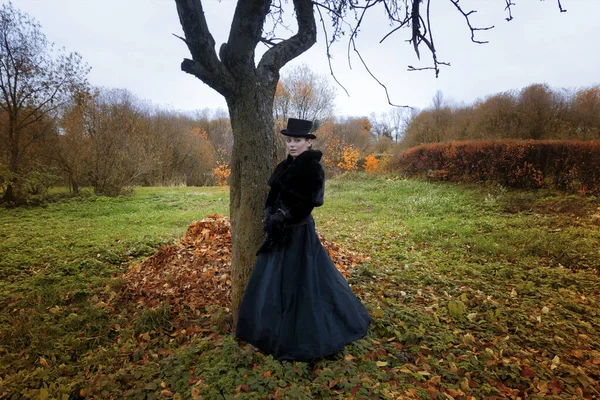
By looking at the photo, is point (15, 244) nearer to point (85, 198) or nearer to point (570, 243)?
point (85, 198)

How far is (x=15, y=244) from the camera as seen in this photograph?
6.02m

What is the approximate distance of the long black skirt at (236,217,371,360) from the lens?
2.61m

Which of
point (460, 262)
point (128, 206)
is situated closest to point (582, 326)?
point (460, 262)

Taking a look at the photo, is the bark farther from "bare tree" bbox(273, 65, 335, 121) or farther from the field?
"bare tree" bbox(273, 65, 335, 121)

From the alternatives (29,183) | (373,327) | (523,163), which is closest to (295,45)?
(373,327)

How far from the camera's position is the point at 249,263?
3.17m

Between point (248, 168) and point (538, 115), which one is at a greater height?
point (538, 115)

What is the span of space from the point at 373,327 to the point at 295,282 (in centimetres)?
116

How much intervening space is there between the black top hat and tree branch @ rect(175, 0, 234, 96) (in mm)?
763

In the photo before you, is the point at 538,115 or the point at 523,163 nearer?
the point at 523,163

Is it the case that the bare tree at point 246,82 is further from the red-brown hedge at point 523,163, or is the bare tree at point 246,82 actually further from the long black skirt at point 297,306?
the red-brown hedge at point 523,163

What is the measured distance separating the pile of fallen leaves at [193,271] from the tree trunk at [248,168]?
37.4 inches

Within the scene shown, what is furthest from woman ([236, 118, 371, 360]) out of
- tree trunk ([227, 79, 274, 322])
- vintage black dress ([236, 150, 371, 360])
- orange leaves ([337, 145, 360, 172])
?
orange leaves ([337, 145, 360, 172])

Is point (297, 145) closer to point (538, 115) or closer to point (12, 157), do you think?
point (12, 157)
